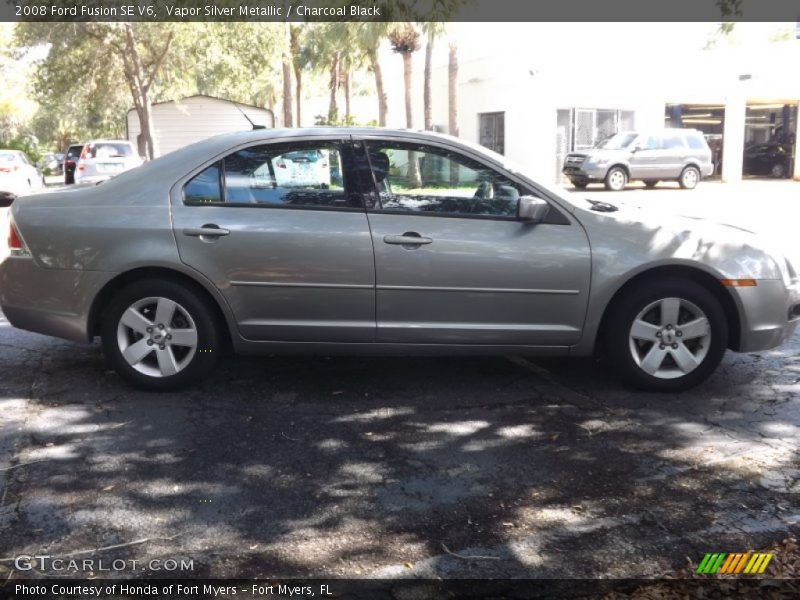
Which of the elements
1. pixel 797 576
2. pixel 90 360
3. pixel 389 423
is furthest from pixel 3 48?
pixel 797 576

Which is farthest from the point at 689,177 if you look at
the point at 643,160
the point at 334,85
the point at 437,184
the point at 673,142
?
the point at 437,184

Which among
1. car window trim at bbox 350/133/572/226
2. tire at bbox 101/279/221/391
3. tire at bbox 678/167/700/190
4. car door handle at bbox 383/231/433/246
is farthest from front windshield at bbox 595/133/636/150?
tire at bbox 101/279/221/391

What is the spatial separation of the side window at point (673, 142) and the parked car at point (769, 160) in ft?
33.8

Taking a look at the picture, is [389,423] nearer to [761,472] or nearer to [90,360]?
[761,472]

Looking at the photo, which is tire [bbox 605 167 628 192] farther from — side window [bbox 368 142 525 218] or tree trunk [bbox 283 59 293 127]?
side window [bbox 368 142 525 218]

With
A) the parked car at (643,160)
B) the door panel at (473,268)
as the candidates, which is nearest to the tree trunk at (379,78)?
the parked car at (643,160)

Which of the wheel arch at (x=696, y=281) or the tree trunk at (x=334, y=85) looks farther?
the tree trunk at (x=334, y=85)

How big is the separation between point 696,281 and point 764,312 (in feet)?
1.49

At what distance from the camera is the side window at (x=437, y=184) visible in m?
5.18

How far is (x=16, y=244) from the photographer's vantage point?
17.3ft

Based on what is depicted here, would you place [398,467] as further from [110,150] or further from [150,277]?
[110,150]

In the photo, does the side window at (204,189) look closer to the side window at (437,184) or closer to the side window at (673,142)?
the side window at (437,184)

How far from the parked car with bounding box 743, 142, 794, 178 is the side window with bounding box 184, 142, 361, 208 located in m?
33.4

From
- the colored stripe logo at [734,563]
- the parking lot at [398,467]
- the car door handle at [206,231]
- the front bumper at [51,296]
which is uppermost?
the car door handle at [206,231]
